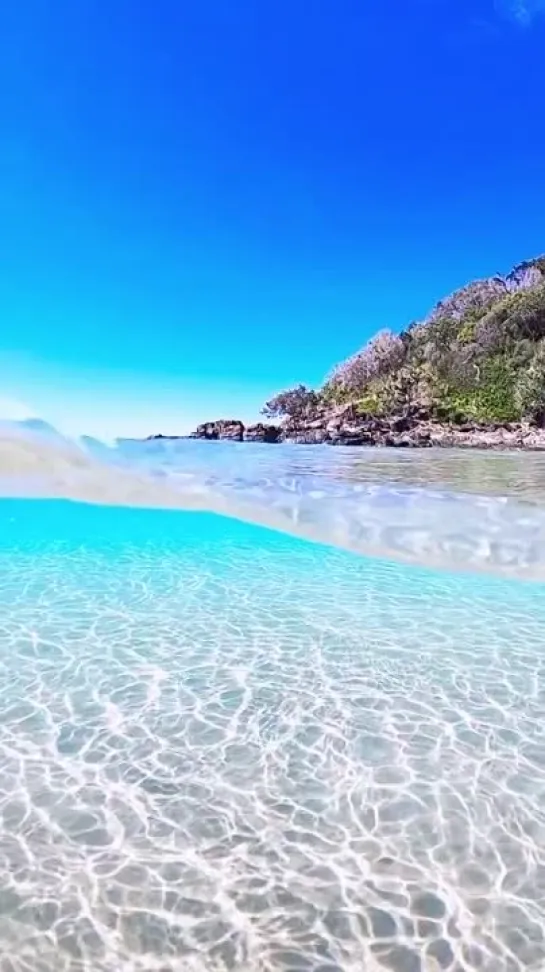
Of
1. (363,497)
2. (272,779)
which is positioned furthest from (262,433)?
(272,779)

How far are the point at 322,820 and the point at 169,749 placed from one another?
3.60 feet

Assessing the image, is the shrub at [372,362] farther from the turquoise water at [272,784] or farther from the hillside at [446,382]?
the turquoise water at [272,784]

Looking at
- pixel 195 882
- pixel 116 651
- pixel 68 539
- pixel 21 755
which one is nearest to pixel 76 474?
pixel 68 539

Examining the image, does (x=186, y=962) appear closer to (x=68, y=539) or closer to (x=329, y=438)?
(x=68, y=539)

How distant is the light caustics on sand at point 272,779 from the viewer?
7.59 ft

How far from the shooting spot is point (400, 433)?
1802 inches

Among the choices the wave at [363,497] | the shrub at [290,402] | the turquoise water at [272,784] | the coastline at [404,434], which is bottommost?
the turquoise water at [272,784]

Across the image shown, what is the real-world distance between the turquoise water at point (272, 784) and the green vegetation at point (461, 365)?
1686 inches

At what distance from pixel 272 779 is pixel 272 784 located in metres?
0.05

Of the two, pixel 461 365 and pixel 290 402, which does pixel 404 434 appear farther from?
pixel 290 402

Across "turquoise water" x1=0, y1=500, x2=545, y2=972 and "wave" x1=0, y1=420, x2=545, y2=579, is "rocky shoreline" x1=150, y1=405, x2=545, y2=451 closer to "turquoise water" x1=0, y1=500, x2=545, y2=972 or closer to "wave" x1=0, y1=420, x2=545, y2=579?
"wave" x1=0, y1=420, x2=545, y2=579

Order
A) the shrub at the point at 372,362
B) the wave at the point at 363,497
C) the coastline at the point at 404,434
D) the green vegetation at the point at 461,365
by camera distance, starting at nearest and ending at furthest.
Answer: the wave at the point at 363,497 → the coastline at the point at 404,434 → the green vegetation at the point at 461,365 → the shrub at the point at 372,362

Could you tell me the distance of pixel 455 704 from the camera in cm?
429

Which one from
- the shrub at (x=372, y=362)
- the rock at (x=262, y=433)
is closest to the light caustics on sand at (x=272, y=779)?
the rock at (x=262, y=433)
